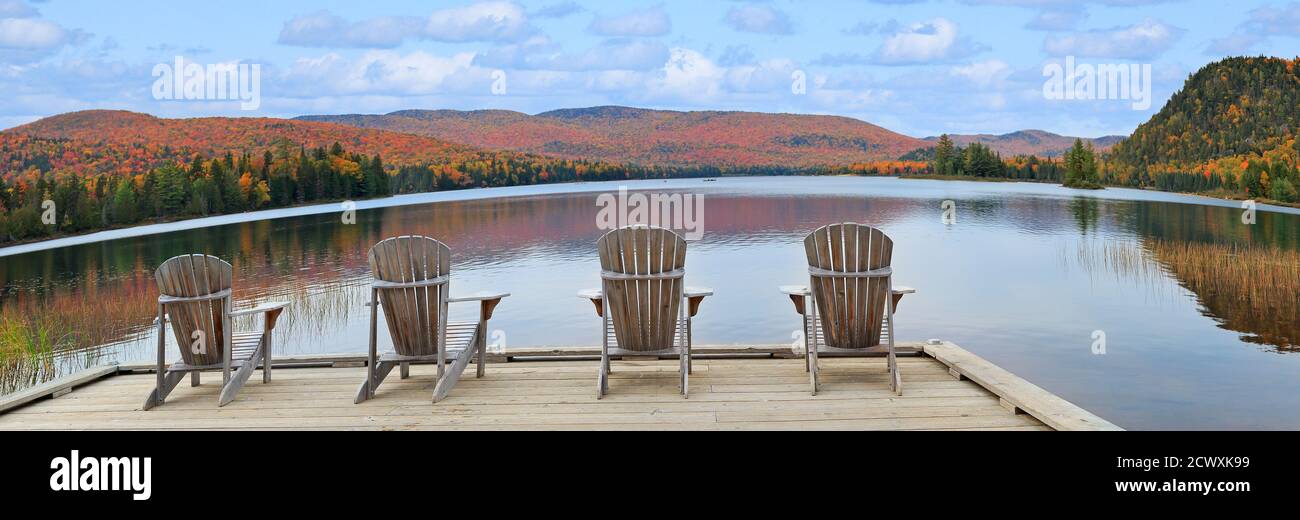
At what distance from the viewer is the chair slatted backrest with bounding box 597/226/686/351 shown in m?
5.43

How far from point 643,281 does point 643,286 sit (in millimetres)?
31

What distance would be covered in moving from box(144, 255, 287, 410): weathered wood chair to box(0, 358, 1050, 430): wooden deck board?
7.0 inches

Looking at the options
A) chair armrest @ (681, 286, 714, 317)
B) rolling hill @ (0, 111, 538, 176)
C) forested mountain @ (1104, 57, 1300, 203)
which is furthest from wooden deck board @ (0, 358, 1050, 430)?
forested mountain @ (1104, 57, 1300, 203)

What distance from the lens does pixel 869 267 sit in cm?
547

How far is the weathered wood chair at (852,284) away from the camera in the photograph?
17.8ft

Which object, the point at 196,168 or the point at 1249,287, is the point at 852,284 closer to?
the point at 1249,287

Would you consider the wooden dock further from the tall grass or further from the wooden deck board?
the tall grass

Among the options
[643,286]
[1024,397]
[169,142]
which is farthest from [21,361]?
[169,142]

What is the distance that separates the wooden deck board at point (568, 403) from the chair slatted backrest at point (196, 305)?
1.02 ft

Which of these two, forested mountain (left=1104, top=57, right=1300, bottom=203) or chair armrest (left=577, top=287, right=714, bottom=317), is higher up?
forested mountain (left=1104, top=57, right=1300, bottom=203)

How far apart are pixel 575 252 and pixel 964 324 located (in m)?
14.3

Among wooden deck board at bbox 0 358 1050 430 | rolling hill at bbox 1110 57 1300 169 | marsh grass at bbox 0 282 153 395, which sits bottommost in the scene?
marsh grass at bbox 0 282 153 395
